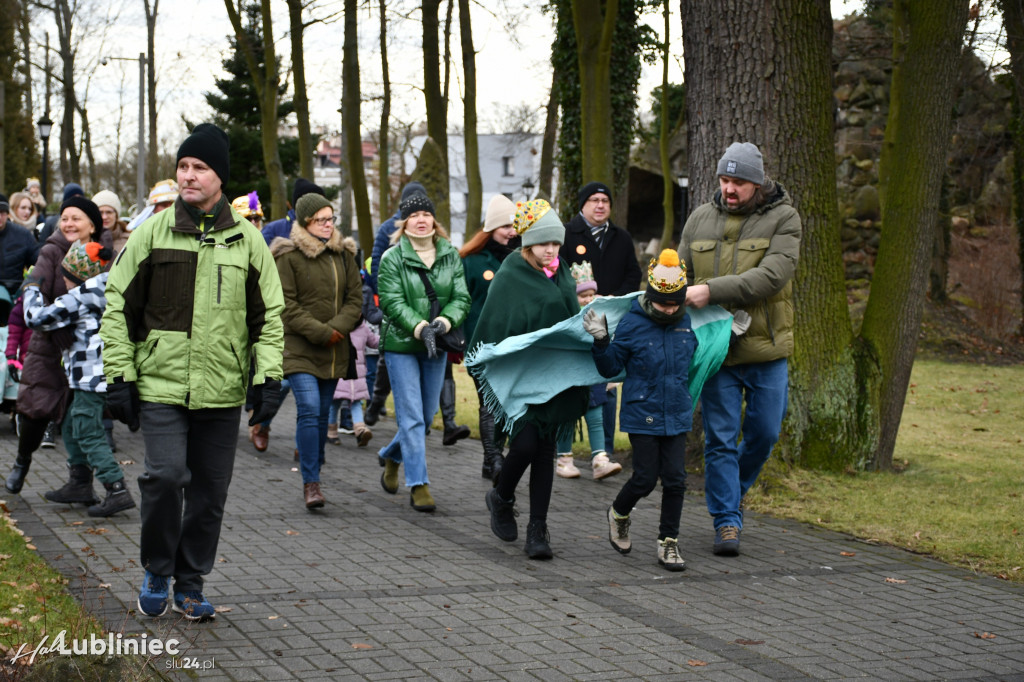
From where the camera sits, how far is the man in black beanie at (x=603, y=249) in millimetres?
9578

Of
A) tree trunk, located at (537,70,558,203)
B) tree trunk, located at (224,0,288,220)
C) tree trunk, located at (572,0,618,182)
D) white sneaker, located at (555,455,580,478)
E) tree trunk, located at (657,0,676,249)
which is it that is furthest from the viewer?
tree trunk, located at (537,70,558,203)

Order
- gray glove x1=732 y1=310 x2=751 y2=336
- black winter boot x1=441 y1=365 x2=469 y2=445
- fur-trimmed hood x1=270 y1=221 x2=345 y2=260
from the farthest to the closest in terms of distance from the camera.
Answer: black winter boot x1=441 y1=365 x2=469 y2=445 < fur-trimmed hood x1=270 y1=221 x2=345 y2=260 < gray glove x1=732 y1=310 x2=751 y2=336

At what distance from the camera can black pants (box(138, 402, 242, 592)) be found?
5121 mm

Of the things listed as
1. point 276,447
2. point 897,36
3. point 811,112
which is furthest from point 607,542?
point 897,36

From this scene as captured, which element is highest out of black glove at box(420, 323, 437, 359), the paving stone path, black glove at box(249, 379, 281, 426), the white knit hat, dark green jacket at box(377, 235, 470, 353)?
the white knit hat

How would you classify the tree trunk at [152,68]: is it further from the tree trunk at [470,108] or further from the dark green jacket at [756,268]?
the dark green jacket at [756,268]

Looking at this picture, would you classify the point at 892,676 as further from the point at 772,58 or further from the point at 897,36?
the point at 897,36

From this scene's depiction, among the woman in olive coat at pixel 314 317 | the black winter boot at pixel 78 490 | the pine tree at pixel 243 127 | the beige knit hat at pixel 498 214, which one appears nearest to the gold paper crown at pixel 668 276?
the woman in olive coat at pixel 314 317

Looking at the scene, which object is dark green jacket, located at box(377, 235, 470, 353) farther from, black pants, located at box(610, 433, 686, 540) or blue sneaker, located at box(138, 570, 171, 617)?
blue sneaker, located at box(138, 570, 171, 617)

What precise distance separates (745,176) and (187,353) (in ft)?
10.8

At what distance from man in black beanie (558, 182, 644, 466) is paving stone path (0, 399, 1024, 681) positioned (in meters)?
2.03

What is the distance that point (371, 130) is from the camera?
39406 mm

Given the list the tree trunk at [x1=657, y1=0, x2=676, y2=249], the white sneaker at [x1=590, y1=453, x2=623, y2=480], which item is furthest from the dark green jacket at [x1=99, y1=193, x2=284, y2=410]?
the tree trunk at [x1=657, y1=0, x2=676, y2=249]

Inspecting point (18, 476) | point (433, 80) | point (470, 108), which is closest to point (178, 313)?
point (18, 476)
